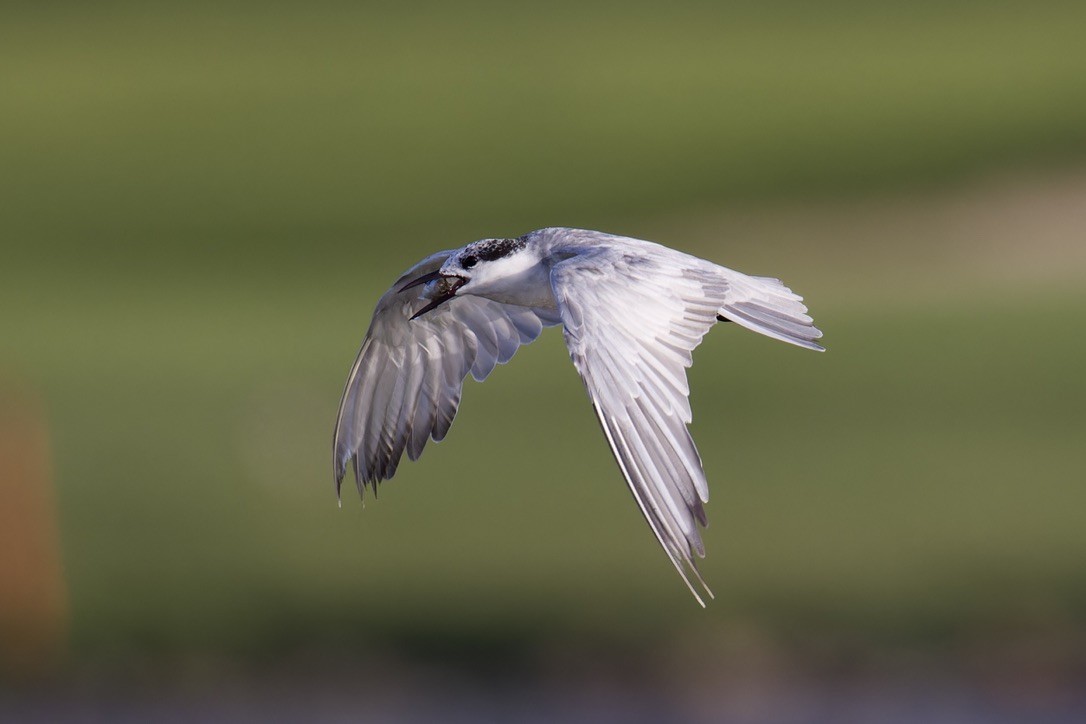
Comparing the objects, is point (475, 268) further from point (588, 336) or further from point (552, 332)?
point (552, 332)

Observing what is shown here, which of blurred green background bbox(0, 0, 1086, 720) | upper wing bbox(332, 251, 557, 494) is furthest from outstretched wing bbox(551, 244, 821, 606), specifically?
blurred green background bbox(0, 0, 1086, 720)

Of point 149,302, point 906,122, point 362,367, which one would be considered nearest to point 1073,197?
point 906,122

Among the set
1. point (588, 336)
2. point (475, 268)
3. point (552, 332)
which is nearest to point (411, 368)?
point (475, 268)

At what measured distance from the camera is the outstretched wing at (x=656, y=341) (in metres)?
4.73

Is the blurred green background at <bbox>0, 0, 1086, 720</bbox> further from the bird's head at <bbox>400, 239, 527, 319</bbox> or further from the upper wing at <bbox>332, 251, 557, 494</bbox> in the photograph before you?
the bird's head at <bbox>400, 239, 527, 319</bbox>

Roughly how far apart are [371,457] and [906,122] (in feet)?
56.9

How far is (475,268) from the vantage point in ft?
21.7

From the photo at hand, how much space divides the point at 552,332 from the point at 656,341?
12.2 metres

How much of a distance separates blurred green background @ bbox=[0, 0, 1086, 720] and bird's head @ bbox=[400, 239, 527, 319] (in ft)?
13.6

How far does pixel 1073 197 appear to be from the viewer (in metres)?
21.8

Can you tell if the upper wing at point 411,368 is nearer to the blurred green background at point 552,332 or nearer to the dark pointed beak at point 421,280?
the dark pointed beak at point 421,280

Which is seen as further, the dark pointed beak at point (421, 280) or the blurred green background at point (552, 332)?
the blurred green background at point (552, 332)

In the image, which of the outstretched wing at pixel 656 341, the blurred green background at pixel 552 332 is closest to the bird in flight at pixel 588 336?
the outstretched wing at pixel 656 341

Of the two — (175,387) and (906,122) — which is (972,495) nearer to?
(175,387)
